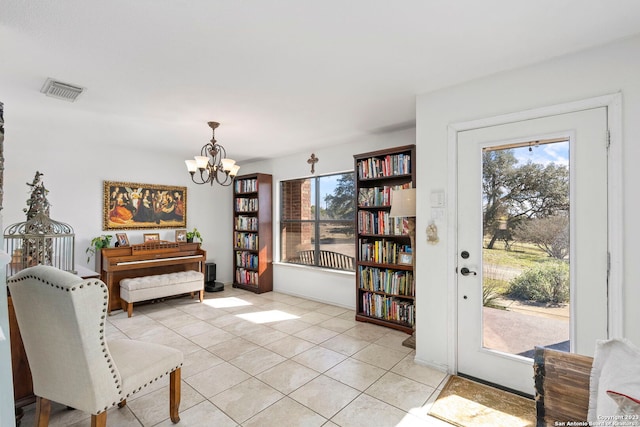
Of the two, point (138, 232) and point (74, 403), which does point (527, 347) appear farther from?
point (138, 232)

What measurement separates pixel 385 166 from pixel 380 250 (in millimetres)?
1039

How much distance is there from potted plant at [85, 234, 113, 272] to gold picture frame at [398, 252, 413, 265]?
13.1 feet

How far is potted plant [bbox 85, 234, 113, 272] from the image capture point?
4.20 metres

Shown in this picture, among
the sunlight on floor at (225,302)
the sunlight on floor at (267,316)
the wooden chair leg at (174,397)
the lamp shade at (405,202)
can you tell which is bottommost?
the sunlight on floor at (225,302)

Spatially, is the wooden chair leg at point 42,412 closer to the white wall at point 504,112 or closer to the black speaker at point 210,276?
the white wall at point 504,112

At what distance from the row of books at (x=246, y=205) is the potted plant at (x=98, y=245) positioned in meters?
2.08

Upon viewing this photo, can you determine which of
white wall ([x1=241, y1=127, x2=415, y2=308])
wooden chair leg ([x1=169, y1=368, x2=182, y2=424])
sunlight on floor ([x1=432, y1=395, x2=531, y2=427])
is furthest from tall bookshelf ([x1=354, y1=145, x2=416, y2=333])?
wooden chair leg ([x1=169, y1=368, x2=182, y2=424])

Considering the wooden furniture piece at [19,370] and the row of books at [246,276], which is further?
the row of books at [246,276]

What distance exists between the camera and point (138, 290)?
408cm

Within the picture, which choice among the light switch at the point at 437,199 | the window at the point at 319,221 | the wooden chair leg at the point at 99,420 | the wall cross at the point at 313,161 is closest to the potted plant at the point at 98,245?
the window at the point at 319,221

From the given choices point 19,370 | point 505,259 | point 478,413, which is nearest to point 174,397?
point 19,370

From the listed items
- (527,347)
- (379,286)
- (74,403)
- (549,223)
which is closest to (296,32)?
(549,223)

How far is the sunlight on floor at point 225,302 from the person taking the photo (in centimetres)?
456

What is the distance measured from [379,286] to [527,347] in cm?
173
